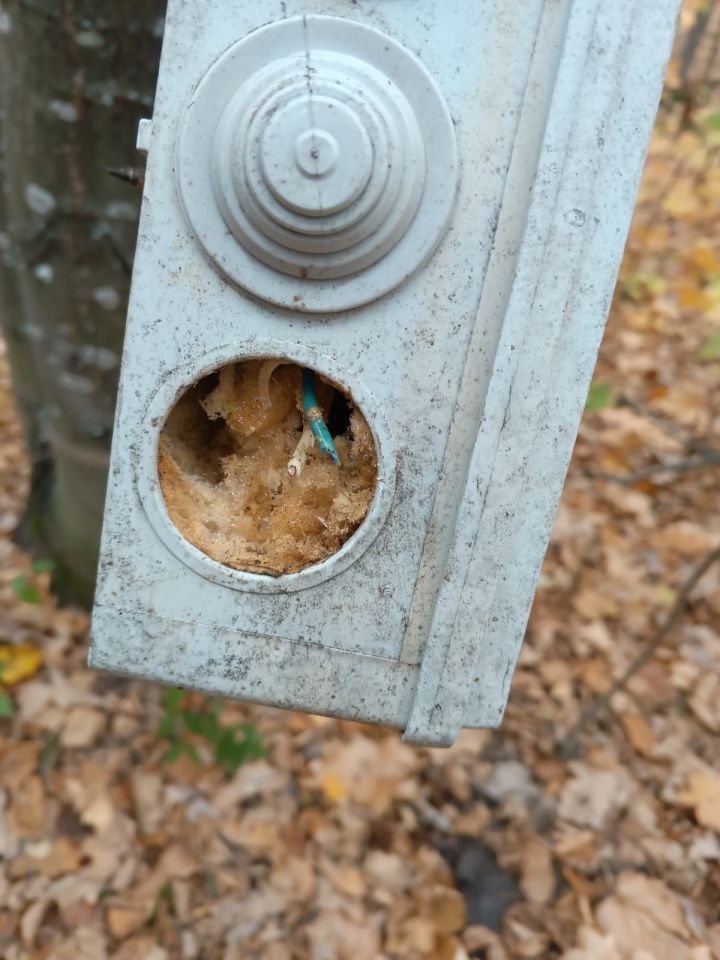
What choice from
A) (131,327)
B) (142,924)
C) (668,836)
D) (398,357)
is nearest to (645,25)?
(398,357)

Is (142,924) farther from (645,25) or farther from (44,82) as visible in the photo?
(645,25)

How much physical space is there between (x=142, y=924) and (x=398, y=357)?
46.6 inches

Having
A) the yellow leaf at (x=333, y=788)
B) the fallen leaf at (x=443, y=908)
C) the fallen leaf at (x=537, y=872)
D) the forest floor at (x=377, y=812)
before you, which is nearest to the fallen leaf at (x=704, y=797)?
the forest floor at (x=377, y=812)

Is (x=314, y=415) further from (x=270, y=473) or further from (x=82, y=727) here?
(x=82, y=727)

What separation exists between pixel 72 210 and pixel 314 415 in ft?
2.30

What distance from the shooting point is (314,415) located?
0.94 metres

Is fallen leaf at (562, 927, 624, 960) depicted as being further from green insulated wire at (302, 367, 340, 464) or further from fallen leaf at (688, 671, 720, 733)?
green insulated wire at (302, 367, 340, 464)

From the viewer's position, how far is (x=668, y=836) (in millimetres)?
1558

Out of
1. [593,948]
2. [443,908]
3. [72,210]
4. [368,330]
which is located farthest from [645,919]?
[72,210]

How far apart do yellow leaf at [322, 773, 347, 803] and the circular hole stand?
0.84 m

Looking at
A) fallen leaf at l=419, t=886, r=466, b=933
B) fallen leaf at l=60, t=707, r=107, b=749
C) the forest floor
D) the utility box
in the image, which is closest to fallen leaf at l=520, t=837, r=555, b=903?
the forest floor

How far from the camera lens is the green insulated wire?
94cm

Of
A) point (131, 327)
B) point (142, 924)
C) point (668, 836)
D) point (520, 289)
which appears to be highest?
point (520, 289)

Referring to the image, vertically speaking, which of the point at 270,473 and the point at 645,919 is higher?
the point at 270,473
